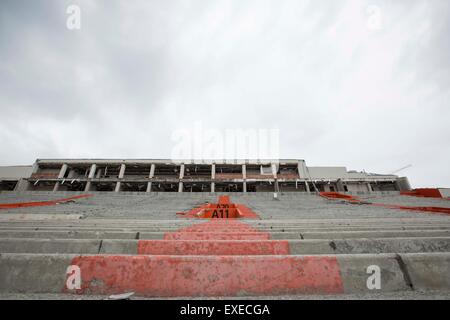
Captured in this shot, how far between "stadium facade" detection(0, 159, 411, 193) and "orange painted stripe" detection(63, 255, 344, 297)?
26.2m

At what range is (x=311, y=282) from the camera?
5.32ft

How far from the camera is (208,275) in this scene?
1631 mm

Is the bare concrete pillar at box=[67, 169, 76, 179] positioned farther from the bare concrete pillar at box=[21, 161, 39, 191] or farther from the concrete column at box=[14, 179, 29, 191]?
the concrete column at box=[14, 179, 29, 191]

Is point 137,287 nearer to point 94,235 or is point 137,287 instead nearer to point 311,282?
point 311,282

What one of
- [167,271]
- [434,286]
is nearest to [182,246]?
[167,271]

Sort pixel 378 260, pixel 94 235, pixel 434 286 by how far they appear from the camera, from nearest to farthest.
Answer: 1. pixel 434 286
2. pixel 378 260
3. pixel 94 235

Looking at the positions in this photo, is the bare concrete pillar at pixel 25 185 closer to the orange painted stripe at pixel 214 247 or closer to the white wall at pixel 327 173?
the orange painted stripe at pixel 214 247

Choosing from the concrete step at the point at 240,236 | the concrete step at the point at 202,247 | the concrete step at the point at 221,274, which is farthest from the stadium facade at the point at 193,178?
the concrete step at the point at 221,274

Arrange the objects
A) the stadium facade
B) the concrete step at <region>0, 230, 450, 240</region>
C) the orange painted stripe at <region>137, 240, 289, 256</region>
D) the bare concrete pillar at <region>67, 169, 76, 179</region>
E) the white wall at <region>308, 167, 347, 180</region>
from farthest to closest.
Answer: the bare concrete pillar at <region>67, 169, 76, 179</region> → the white wall at <region>308, 167, 347, 180</region> → the stadium facade → the concrete step at <region>0, 230, 450, 240</region> → the orange painted stripe at <region>137, 240, 289, 256</region>

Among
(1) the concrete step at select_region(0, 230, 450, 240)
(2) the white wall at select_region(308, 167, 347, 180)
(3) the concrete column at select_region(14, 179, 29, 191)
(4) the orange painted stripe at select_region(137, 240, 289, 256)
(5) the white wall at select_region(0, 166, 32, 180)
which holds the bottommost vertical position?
(4) the orange painted stripe at select_region(137, 240, 289, 256)

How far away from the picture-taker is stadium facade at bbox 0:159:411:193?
2817 centimetres

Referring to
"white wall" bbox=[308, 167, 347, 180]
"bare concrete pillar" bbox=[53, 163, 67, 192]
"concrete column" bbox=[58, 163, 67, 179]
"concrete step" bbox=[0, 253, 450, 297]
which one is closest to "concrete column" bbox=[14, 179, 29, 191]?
"bare concrete pillar" bbox=[53, 163, 67, 192]
